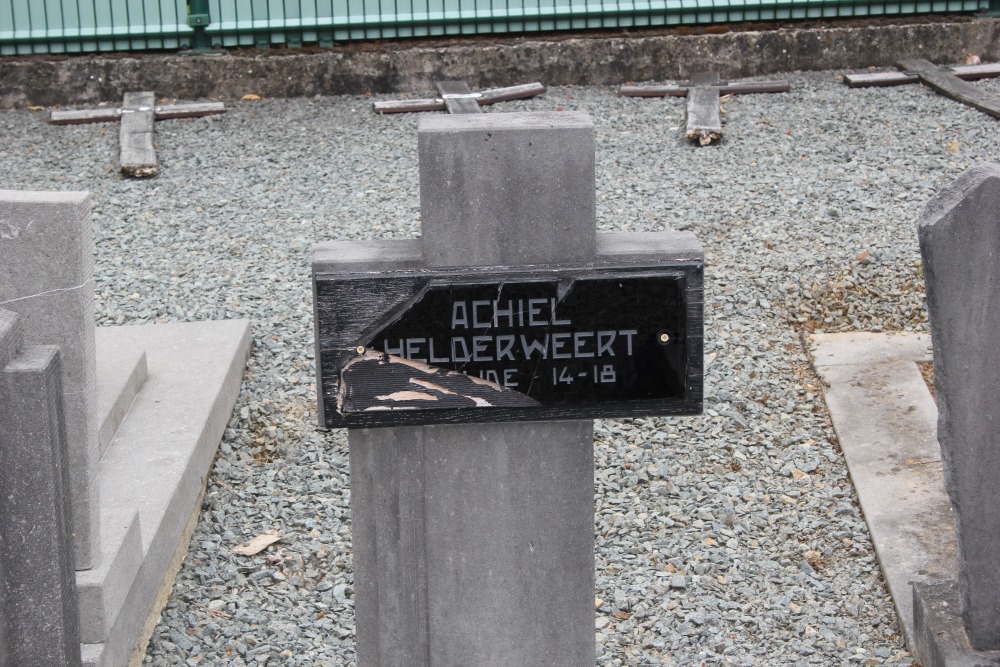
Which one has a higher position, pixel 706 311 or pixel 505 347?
pixel 505 347

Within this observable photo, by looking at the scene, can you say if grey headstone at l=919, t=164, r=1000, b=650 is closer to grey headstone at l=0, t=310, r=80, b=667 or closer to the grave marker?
the grave marker

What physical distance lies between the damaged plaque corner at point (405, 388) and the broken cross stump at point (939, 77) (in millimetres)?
6289

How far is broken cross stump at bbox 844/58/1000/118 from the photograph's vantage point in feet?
26.0

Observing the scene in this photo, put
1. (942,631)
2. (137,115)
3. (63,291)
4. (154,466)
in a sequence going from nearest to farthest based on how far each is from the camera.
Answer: (63,291) → (942,631) → (154,466) → (137,115)

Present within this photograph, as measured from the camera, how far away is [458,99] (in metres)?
8.19

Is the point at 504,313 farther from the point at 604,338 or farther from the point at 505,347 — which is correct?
the point at 604,338

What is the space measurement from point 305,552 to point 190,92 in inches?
213

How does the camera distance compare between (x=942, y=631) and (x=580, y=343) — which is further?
(x=942, y=631)

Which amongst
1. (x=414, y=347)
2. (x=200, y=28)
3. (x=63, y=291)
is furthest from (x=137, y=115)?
(x=414, y=347)

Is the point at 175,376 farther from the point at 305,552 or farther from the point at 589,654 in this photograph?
the point at 589,654

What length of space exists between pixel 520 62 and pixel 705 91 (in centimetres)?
136

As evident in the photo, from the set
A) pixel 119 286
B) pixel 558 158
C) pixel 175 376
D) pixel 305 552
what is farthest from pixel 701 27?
pixel 558 158

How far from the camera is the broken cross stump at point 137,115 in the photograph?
7.63 meters

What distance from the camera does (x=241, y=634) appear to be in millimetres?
3701
